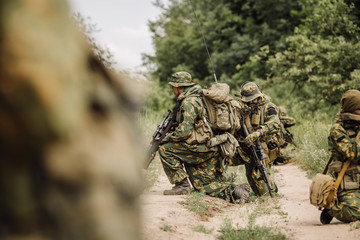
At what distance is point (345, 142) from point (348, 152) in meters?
0.11

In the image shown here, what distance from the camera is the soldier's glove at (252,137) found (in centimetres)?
613

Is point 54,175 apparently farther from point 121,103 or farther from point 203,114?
point 203,114

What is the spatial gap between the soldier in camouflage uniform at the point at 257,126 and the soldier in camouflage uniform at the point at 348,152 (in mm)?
1906

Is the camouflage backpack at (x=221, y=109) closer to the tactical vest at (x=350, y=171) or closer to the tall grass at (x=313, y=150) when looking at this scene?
the tactical vest at (x=350, y=171)

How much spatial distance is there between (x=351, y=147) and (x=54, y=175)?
3.87 m

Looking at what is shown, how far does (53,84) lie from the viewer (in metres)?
0.94

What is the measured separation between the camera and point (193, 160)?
6.21m

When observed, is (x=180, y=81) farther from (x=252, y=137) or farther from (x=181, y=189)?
(x=181, y=189)

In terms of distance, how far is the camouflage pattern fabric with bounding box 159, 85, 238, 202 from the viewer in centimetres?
607

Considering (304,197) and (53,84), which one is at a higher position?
(53,84)

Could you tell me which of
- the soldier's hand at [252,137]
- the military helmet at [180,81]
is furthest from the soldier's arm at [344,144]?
the military helmet at [180,81]

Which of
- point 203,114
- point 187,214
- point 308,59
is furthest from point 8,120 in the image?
point 308,59

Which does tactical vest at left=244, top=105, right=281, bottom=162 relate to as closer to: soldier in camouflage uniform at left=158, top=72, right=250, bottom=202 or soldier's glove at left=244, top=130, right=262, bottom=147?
soldier's glove at left=244, top=130, right=262, bottom=147

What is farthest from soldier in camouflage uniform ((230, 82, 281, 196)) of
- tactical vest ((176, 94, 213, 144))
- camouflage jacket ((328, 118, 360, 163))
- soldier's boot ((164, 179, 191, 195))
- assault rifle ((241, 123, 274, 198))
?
camouflage jacket ((328, 118, 360, 163))
